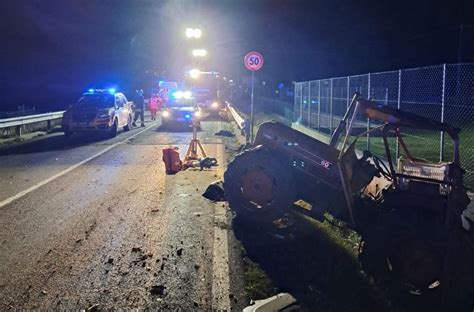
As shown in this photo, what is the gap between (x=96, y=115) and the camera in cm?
2295

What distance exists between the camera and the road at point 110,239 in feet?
18.2

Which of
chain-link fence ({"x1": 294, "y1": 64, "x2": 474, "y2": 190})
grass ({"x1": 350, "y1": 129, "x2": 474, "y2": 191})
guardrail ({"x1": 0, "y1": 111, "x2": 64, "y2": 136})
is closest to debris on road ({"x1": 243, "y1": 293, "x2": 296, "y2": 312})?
chain-link fence ({"x1": 294, "y1": 64, "x2": 474, "y2": 190})

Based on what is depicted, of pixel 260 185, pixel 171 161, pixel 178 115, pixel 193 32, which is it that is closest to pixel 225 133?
pixel 178 115

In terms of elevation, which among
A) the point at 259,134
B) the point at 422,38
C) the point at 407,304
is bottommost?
the point at 407,304

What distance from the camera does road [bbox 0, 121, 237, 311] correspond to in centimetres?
556

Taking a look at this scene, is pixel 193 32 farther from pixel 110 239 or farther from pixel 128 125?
pixel 110 239

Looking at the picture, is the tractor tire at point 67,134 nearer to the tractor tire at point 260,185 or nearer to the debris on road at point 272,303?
the tractor tire at point 260,185

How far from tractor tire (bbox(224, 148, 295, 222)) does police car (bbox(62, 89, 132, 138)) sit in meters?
15.9

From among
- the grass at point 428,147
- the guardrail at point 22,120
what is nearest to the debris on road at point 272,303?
the grass at point 428,147

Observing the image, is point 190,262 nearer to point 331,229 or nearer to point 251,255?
point 251,255

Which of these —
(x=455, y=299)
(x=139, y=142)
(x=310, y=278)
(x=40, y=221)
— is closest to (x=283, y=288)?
(x=310, y=278)

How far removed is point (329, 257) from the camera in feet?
22.2

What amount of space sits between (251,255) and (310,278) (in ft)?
3.39

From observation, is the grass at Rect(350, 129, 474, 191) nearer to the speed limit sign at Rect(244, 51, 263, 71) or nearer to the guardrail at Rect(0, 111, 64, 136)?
the speed limit sign at Rect(244, 51, 263, 71)
